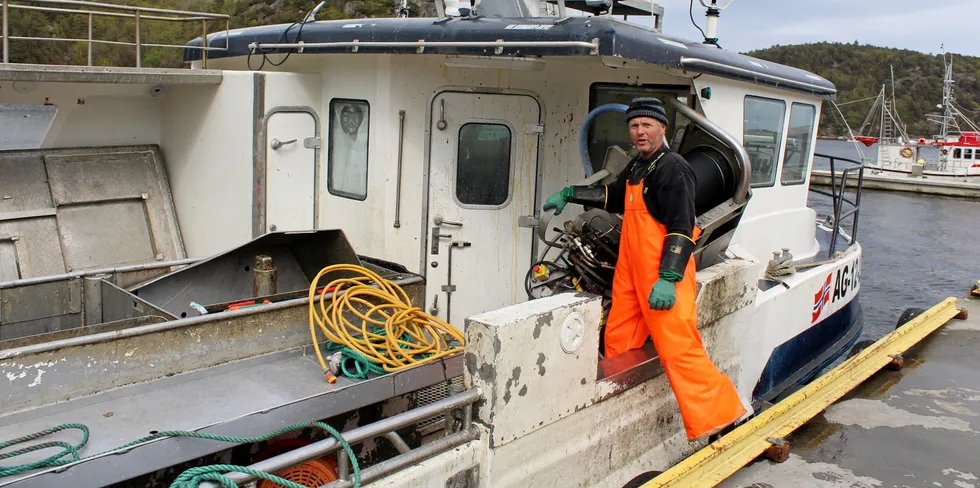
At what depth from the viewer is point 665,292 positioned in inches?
157

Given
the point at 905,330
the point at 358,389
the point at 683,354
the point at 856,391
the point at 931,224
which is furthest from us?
the point at 931,224

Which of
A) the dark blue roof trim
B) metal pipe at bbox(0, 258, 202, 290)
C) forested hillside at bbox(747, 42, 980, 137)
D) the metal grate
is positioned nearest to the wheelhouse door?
the dark blue roof trim

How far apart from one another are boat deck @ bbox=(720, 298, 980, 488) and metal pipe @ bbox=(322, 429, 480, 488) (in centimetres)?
164

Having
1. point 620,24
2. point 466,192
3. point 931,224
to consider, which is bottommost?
point 931,224

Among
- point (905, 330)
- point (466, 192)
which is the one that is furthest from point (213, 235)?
point (905, 330)

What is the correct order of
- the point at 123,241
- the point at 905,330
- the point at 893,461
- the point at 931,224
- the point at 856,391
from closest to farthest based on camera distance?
the point at 893,461
the point at 856,391
the point at 123,241
the point at 905,330
the point at 931,224

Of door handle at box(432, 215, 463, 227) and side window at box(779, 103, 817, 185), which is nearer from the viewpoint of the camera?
door handle at box(432, 215, 463, 227)

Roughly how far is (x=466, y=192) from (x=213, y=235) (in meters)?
2.14

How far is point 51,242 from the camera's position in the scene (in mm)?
5875

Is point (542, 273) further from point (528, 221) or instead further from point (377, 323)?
point (377, 323)

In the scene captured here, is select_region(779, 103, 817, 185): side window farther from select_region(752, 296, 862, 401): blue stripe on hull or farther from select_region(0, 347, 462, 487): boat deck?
select_region(0, 347, 462, 487): boat deck

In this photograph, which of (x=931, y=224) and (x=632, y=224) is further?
(x=931, y=224)

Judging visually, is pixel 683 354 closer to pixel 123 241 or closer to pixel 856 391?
pixel 856 391

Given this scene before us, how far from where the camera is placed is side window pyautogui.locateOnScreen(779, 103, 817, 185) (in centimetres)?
688
